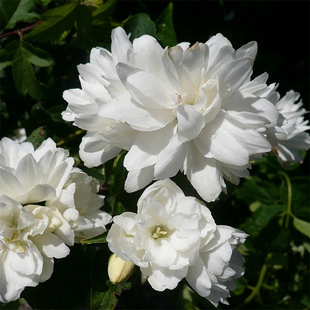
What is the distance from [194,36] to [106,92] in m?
0.87

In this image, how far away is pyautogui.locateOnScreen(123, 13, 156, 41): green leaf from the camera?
106 centimetres

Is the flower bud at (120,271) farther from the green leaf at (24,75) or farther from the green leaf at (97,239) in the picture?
the green leaf at (24,75)

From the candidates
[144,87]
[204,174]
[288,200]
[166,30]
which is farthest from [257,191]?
[144,87]

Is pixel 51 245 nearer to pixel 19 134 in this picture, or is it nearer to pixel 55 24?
pixel 55 24

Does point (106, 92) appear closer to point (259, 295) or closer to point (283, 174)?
point (283, 174)

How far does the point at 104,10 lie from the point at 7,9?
0.28 metres

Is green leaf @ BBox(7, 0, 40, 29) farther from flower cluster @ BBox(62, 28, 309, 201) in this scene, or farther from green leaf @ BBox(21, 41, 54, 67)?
flower cluster @ BBox(62, 28, 309, 201)

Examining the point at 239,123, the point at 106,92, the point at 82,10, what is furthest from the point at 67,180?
the point at 82,10

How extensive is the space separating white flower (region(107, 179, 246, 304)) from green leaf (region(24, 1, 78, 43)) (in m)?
0.58

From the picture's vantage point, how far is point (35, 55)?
1.10m

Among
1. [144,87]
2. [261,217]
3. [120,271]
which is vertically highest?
[144,87]

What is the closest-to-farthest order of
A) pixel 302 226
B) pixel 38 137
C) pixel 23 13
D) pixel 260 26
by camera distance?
1. pixel 38 137
2. pixel 23 13
3. pixel 302 226
4. pixel 260 26

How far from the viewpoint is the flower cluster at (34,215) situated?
0.73 meters

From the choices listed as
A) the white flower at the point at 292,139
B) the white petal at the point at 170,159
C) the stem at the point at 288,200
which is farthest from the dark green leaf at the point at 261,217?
the white petal at the point at 170,159
